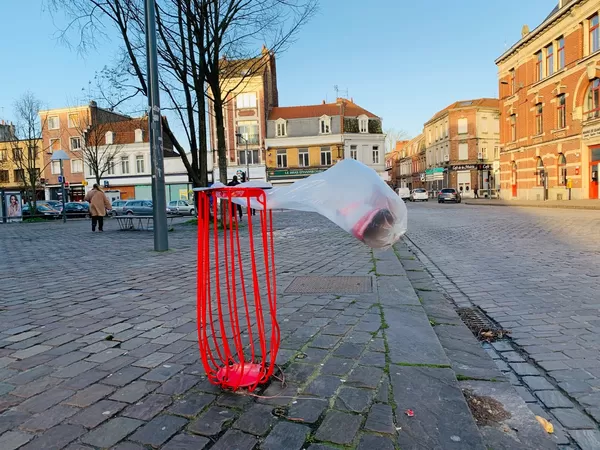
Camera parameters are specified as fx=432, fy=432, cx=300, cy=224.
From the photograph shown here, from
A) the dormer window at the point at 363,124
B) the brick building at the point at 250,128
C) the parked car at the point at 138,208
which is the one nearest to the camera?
the parked car at the point at 138,208

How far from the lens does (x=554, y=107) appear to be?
33812 millimetres

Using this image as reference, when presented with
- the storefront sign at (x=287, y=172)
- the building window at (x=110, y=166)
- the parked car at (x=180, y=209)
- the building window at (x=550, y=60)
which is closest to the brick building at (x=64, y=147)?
the building window at (x=110, y=166)

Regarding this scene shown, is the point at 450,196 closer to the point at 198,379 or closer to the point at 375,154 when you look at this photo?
the point at 375,154

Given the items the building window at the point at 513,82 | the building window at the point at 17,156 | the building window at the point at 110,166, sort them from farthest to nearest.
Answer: the building window at the point at 110,166 < the building window at the point at 513,82 < the building window at the point at 17,156

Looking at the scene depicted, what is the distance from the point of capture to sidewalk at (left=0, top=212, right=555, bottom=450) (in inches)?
83.2

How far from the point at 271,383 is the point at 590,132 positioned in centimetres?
3376

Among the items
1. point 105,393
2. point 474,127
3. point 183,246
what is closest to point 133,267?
point 183,246

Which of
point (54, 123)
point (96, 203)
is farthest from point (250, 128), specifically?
point (96, 203)

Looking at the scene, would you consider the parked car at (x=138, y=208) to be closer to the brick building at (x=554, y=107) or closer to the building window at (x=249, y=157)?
the building window at (x=249, y=157)

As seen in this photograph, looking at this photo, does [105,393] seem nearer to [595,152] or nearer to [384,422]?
[384,422]

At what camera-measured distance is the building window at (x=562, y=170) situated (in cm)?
3275

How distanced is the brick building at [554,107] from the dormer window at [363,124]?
14090 mm

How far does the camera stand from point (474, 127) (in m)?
57.7

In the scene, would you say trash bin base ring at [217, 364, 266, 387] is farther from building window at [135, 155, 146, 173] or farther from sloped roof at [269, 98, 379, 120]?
building window at [135, 155, 146, 173]
